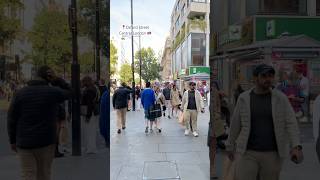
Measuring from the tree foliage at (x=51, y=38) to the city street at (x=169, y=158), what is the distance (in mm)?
2534

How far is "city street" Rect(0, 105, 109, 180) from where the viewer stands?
619 centimetres

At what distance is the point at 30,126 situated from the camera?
5250 mm

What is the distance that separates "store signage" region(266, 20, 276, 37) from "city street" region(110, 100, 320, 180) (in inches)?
44.9

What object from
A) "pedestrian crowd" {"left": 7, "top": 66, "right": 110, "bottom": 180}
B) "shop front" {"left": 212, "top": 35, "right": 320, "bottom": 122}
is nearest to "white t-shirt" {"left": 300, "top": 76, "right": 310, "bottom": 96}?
"shop front" {"left": 212, "top": 35, "right": 320, "bottom": 122}

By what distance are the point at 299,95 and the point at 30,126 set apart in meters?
3.00

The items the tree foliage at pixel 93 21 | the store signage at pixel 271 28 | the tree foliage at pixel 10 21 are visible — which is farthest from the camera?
the tree foliage at pixel 93 21

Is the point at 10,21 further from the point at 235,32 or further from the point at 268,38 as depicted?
the point at 268,38

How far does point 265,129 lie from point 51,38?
2.95 m

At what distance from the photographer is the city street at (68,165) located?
20.3 feet

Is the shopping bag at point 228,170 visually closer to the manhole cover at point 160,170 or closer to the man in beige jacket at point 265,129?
the man in beige jacket at point 265,129

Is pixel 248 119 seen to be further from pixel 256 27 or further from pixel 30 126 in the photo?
pixel 30 126

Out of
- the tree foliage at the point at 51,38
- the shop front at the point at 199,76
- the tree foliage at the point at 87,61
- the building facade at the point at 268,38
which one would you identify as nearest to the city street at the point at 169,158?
the building facade at the point at 268,38

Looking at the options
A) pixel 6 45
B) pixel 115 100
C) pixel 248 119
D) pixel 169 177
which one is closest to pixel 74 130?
pixel 6 45

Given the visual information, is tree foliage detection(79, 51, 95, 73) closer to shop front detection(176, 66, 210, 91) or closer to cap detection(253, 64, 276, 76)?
cap detection(253, 64, 276, 76)
